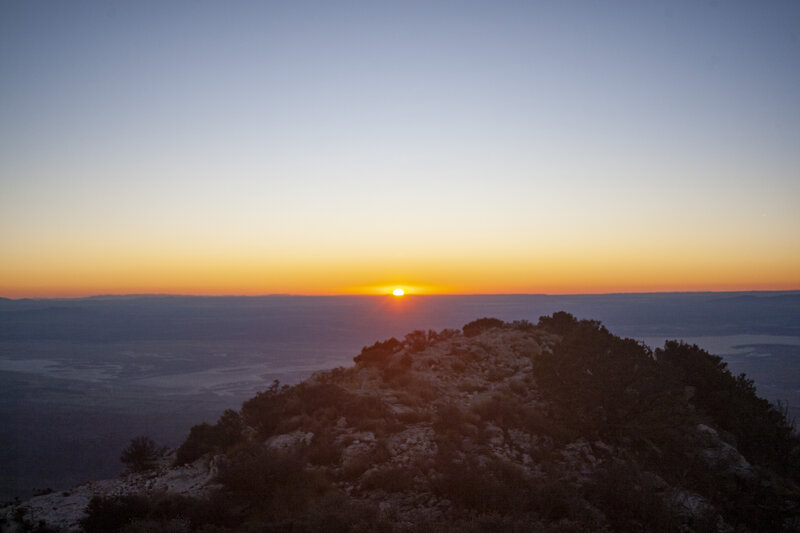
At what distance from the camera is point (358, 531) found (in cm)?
643

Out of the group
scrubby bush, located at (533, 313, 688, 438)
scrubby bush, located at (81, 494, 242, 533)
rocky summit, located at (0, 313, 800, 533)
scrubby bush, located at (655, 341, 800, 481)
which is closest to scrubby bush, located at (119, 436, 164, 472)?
rocky summit, located at (0, 313, 800, 533)

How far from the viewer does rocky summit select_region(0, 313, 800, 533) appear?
7.52m

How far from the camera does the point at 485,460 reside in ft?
30.5

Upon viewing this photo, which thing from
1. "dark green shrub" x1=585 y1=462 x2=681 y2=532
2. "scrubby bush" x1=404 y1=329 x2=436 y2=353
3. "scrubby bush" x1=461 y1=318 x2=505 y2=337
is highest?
"scrubby bush" x1=461 y1=318 x2=505 y2=337

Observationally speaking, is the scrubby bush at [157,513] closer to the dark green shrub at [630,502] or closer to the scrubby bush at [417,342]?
the dark green shrub at [630,502]

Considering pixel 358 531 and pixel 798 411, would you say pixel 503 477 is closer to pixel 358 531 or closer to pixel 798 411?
pixel 358 531

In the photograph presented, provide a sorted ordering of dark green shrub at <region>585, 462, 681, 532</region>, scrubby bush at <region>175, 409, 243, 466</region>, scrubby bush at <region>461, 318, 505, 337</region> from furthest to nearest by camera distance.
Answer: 1. scrubby bush at <region>461, 318, 505, 337</region>
2. scrubby bush at <region>175, 409, 243, 466</region>
3. dark green shrub at <region>585, 462, 681, 532</region>

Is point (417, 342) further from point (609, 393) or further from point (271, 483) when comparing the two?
point (271, 483)

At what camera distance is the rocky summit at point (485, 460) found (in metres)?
7.52

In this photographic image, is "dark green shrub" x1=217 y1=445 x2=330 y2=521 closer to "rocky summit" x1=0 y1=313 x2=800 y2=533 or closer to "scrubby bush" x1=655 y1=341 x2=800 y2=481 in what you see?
"rocky summit" x1=0 y1=313 x2=800 y2=533

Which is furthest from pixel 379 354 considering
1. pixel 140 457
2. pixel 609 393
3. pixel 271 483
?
pixel 271 483

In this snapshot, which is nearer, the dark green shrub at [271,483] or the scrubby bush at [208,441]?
the dark green shrub at [271,483]

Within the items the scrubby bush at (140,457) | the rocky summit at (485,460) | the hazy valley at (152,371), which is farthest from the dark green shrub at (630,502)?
the hazy valley at (152,371)

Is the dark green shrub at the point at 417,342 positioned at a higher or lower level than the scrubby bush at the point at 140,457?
higher
